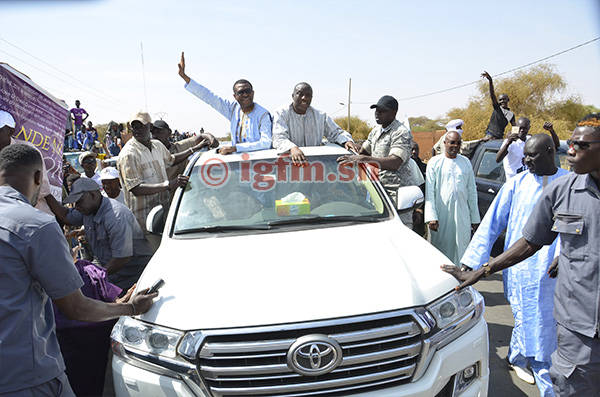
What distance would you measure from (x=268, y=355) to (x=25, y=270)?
1060mm

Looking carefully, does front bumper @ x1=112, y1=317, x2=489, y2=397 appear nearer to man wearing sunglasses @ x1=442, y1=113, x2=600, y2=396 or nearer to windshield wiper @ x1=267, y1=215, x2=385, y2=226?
man wearing sunglasses @ x1=442, y1=113, x2=600, y2=396

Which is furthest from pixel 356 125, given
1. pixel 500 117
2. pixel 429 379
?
pixel 429 379

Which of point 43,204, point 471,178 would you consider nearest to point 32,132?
point 43,204

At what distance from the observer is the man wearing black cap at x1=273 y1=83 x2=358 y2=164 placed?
163 inches

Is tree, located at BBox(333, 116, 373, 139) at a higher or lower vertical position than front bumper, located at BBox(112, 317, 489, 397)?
higher

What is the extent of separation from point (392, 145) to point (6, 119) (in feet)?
11.8

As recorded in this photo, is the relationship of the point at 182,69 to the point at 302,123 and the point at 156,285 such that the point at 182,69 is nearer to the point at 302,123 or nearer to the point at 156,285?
the point at 302,123

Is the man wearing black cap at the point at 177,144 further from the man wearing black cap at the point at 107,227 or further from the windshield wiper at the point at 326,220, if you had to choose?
the windshield wiper at the point at 326,220

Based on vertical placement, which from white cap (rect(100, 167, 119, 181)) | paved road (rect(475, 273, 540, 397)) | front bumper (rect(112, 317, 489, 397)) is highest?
white cap (rect(100, 167, 119, 181))

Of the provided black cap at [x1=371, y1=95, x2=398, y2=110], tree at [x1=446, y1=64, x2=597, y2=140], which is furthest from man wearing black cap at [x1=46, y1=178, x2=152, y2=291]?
tree at [x1=446, y1=64, x2=597, y2=140]

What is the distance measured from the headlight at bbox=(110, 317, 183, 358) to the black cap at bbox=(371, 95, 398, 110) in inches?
132

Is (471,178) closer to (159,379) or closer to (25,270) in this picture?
(159,379)

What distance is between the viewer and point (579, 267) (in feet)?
6.58

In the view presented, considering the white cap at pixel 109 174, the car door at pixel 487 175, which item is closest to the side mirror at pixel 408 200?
the white cap at pixel 109 174
